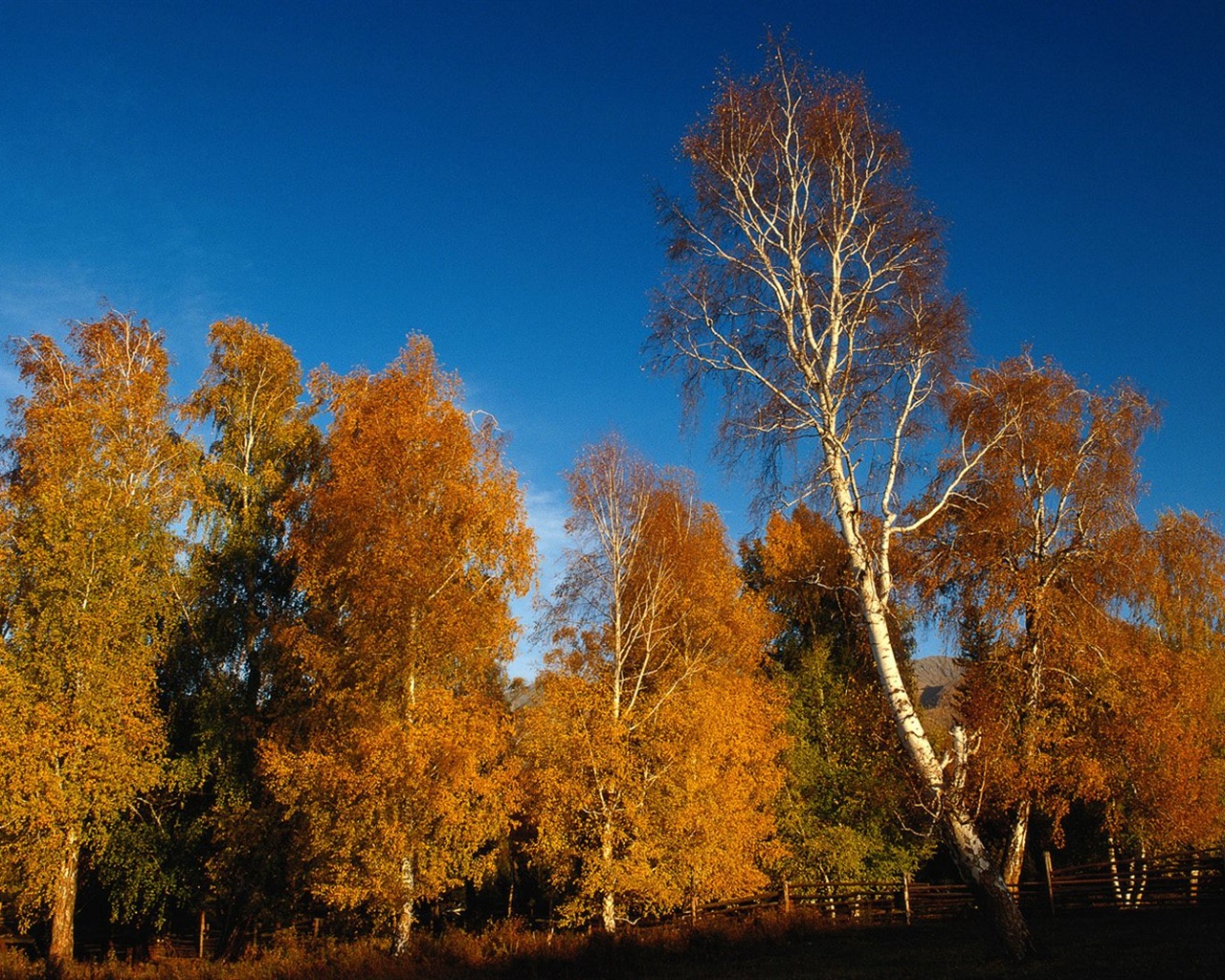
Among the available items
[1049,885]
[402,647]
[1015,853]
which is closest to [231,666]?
[402,647]

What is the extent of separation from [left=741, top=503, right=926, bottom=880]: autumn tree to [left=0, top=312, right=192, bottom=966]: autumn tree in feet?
53.7

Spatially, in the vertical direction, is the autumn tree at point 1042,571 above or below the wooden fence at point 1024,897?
above

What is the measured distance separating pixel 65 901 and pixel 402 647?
870 centimetres

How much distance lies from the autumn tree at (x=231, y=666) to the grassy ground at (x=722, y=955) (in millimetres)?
2626

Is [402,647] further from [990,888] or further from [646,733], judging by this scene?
[990,888]

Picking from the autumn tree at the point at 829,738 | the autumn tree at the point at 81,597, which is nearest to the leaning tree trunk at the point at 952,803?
the autumn tree at the point at 829,738

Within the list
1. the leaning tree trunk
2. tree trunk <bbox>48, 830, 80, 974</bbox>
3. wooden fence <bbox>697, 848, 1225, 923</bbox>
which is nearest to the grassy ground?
the leaning tree trunk

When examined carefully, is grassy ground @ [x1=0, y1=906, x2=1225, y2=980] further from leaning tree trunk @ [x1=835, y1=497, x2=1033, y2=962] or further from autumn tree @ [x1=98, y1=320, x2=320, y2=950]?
autumn tree @ [x1=98, y1=320, x2=320, y2=950]

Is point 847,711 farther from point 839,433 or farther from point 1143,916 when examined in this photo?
point 839,433

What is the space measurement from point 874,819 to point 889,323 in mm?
17634

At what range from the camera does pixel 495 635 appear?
16.8 metres

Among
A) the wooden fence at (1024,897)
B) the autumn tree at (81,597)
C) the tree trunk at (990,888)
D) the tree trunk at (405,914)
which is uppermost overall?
the autumn tree at (81,597)

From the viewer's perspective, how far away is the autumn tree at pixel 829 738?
2370 cm

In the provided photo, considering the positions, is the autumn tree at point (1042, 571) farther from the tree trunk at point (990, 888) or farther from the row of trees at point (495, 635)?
the tree trunk at point (990, 888)
